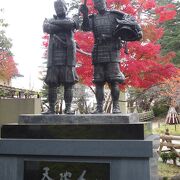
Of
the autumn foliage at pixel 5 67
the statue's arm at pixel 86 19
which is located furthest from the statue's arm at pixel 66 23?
the autumn foliage at pixel 5 67

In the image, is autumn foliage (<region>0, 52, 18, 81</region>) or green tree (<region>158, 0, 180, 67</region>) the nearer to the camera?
autumn foliage (<region>0, 52, 18, 81</region>)

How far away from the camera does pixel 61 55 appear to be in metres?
5.21

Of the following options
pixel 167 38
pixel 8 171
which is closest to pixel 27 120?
pixel 8 171

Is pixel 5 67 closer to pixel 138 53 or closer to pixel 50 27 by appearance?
pixel 138 53

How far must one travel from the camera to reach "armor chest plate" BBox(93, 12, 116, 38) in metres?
5.27

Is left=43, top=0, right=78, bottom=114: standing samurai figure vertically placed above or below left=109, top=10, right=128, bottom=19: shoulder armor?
below

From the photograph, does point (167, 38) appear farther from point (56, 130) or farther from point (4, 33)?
point (56, 130)

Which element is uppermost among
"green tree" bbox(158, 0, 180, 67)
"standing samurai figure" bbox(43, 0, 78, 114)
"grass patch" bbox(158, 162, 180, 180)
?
"green tree" bbox(158, 0, 180, 67)

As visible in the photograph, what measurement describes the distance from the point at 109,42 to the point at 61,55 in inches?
31.2

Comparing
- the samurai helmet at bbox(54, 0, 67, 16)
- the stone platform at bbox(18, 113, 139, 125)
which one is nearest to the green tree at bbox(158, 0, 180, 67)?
the samurai helmet at bbox(54, 0, 67, 16)

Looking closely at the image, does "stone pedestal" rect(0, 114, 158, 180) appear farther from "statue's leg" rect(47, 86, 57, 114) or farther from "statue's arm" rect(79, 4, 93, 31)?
"statue's arm" rect(79, 4, 93, 31)

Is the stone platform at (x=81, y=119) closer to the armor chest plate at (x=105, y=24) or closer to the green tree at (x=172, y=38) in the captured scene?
Answer: the armor chest plate at (x=105, y=24)

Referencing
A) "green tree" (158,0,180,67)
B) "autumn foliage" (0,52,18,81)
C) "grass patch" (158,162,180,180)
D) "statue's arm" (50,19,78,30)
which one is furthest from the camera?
"green tree" (158,0,180,67)

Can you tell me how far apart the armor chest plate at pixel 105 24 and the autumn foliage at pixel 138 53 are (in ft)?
15.8
